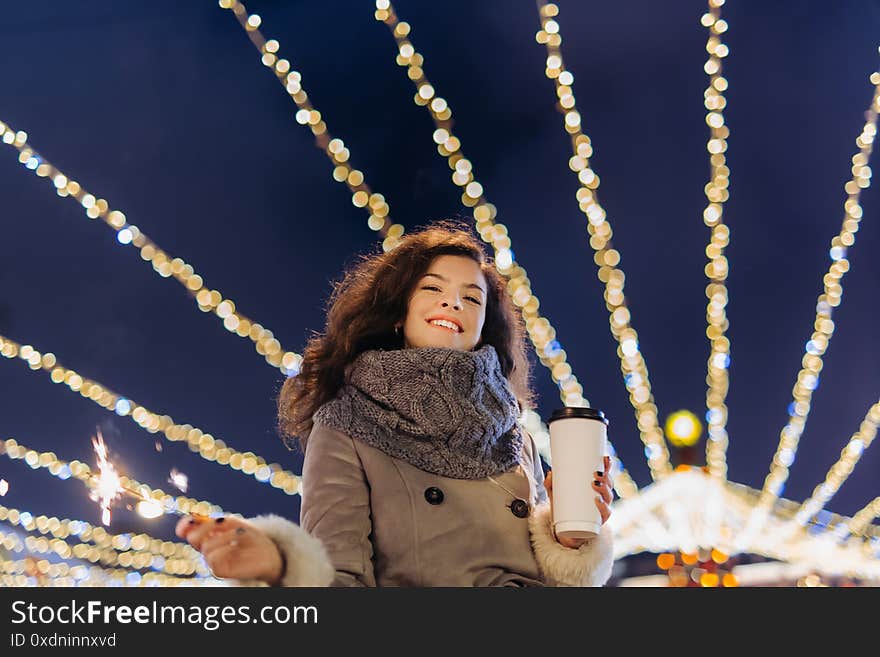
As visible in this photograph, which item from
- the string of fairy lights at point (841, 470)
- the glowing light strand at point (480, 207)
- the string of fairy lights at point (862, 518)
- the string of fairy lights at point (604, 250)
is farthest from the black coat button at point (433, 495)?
the string of fairy lights at point (862, 518)

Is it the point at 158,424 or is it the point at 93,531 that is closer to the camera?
the point at 158,424

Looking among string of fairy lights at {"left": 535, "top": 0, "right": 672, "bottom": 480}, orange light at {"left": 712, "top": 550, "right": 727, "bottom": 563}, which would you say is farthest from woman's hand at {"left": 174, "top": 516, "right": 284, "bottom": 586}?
orange light at {"left": 712, "top": 550, "right": 727, "bottom": 563}

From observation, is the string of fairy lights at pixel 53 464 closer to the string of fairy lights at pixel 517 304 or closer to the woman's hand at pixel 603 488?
the string of fairy lights at pixel 517 304

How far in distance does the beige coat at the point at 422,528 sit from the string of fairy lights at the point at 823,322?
11.7 feet

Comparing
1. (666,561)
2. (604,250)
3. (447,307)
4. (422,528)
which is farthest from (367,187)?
(666,561)

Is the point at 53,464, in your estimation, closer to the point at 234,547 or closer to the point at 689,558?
the point at 234,547

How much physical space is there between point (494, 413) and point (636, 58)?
480cm

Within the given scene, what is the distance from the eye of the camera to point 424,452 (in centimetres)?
205

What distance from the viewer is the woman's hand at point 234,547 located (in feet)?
4.61

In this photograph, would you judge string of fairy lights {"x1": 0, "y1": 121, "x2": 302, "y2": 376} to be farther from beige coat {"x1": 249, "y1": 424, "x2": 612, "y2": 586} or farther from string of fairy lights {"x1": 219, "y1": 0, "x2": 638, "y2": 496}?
beige coat {"x1": 249, "y1": 424, "x2": 612, "y2": 586}

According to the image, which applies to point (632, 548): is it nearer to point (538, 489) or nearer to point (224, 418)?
point (224, 418)

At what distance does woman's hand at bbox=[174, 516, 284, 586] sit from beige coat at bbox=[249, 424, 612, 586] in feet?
1.09

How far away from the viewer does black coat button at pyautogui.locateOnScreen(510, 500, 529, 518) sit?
2.06 metres

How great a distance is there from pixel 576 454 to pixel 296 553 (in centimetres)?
53
